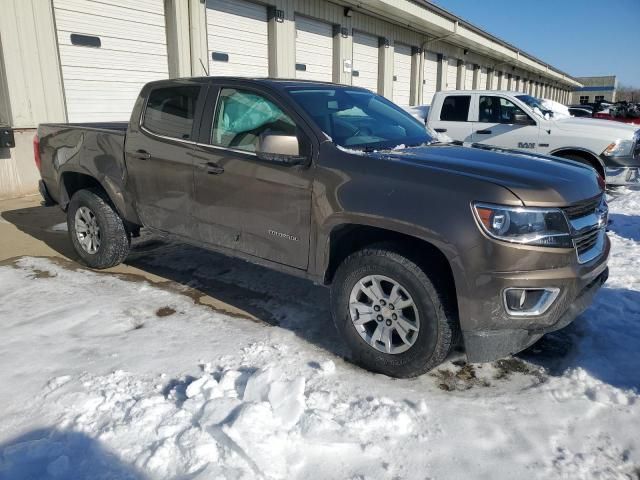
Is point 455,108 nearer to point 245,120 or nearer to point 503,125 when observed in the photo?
point 503,125

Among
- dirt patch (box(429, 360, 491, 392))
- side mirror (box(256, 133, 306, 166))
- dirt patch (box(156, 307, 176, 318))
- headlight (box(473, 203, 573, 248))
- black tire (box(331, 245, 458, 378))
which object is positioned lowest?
dirt patch (box(429, 360, 491, 392))

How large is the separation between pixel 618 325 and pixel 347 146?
249 centimetres

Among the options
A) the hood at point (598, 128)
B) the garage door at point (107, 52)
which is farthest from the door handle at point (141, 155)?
the hood at point (598, 128)

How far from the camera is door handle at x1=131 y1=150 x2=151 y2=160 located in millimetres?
4523

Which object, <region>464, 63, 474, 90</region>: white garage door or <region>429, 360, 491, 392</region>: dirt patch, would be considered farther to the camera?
<region>464, 63, 474, 90</region>: white garage door

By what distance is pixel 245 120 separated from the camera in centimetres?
396

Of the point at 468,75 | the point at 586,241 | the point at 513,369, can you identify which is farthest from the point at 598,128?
the point at 468,75

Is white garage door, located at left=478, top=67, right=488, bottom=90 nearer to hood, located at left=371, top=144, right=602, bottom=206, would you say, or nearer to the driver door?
the driver door

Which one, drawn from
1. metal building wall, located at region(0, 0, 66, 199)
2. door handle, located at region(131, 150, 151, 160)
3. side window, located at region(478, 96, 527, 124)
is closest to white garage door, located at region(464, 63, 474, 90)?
side window, located at region(478, 96, 527, 124)

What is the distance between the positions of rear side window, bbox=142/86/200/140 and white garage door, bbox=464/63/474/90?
24432 millimetres

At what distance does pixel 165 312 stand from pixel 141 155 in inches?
55.9

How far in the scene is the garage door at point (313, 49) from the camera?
1394cm

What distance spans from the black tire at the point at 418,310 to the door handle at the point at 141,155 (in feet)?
7.20

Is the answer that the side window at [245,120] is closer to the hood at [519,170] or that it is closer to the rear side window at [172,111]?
the rear side window at [172,111]
